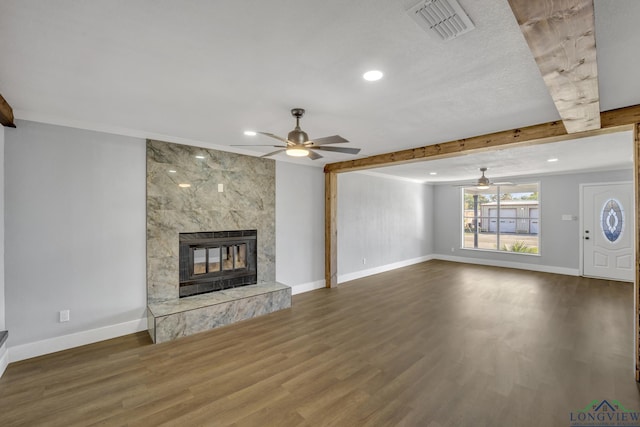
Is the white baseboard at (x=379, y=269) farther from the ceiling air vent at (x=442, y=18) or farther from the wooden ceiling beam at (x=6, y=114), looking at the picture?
the wooden ceiling beam at (x=6, y=114)

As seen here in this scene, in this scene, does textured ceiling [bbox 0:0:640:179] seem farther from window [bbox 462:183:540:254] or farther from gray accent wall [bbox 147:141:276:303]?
window [bbox 462:183:540:254]

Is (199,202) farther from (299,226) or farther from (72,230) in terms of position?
(299,226)

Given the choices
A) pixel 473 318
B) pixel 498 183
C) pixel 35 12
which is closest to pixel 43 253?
pixel 35 12

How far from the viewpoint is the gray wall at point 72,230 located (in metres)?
3.02

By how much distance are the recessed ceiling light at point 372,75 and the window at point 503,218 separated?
307 inches

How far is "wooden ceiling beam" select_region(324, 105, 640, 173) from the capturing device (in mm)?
2806

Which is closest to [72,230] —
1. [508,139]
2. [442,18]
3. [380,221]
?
[442,18]

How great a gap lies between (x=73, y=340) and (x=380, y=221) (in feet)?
20.8

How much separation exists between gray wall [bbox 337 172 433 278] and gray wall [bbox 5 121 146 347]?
403 centimetres

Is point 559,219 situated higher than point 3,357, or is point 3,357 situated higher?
point 559,219

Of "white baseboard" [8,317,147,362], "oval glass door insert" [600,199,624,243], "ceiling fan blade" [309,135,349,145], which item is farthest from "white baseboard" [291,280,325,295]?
"oval glass door insert" [600,199,624,243]

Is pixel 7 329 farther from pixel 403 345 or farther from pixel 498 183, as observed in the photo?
pixel 498 183

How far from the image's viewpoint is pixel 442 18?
1.49 meters

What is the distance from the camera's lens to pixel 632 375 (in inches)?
106
